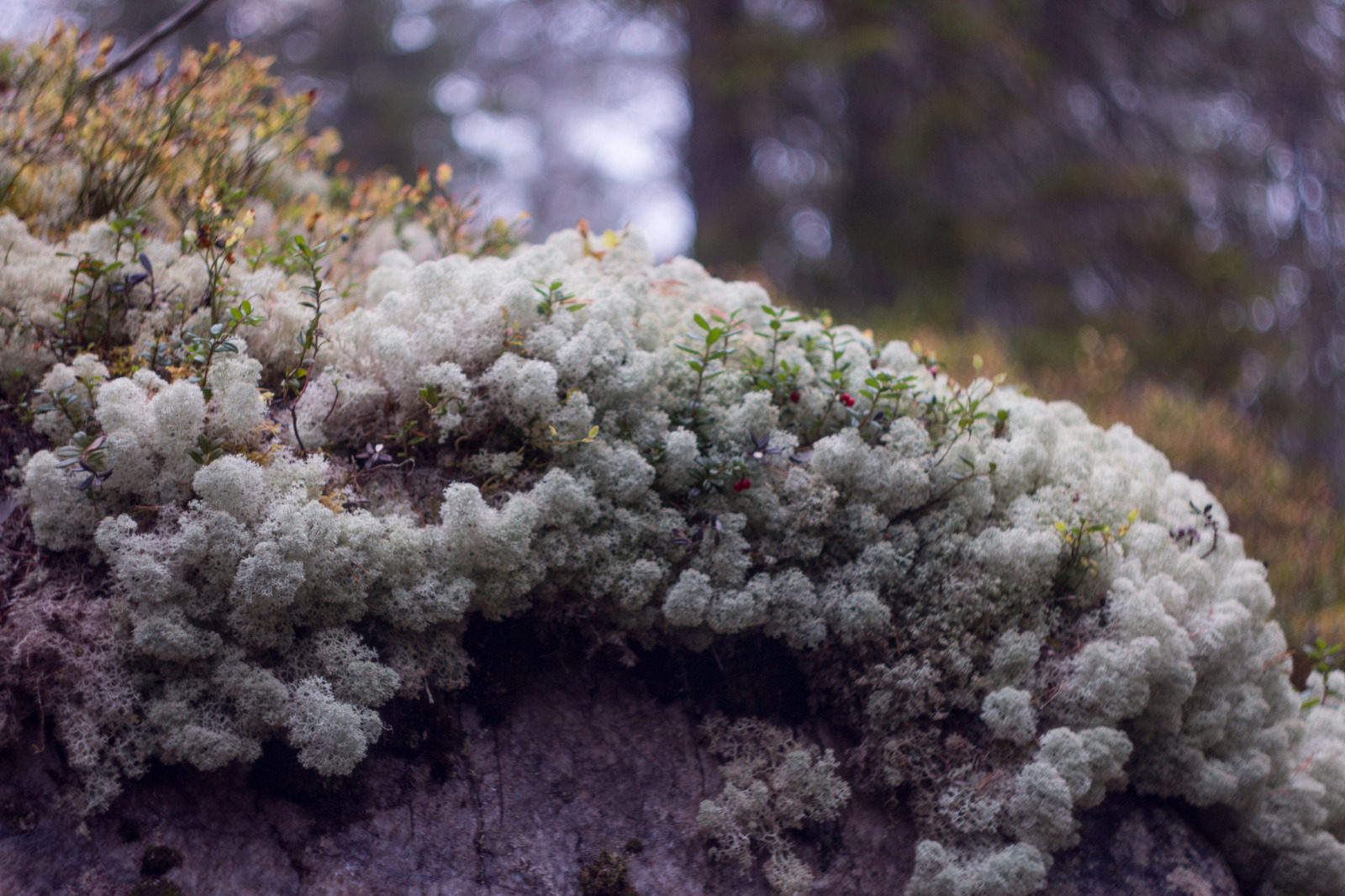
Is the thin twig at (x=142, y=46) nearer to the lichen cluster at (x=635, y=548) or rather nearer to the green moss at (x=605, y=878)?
the lichen cluster at (x=635, y=548)

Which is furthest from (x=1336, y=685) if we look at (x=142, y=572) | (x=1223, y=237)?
(x=1223, y=237)

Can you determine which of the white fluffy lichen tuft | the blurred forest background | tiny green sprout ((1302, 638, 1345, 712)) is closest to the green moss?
the white fluffy lichen tuft

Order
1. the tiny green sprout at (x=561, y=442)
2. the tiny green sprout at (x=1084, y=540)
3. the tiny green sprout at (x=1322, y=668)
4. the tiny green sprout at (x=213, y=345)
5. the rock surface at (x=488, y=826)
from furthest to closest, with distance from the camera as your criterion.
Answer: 1. the tiny green sprout at (x=1322, y=668)
2. the tiny green sprout at (x=1084, y=540)
3. the tiny green sprout at (x=561, y=442)
4. the tiny green sprout at (x=213, y=345)
5. the rock surface at (x=488, y=826)

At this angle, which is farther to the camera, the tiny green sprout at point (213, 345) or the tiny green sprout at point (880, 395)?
the tiny green sprout at point (880, 395)

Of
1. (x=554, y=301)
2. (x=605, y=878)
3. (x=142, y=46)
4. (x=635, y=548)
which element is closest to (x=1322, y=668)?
(x=635, y=548)

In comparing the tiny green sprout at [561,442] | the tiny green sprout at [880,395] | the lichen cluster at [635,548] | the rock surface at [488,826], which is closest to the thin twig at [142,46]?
the lichen cluster at [635,548]

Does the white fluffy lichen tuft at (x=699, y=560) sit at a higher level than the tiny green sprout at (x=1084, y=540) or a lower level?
lower

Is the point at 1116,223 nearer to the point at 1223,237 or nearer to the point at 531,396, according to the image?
the point at 1223,237

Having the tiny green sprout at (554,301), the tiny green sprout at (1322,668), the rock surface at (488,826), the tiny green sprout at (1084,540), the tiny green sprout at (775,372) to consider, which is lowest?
the rock surface at (488,826)

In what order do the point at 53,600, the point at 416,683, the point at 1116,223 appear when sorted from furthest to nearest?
the point at 1116,223 → the point at 416,683 → the point at 53,600
